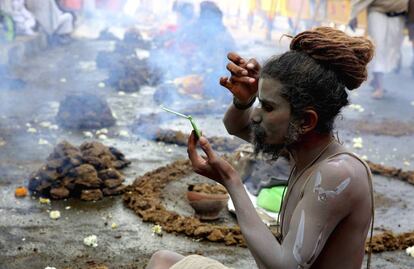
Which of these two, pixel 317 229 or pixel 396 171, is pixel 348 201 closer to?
pixel 317 229

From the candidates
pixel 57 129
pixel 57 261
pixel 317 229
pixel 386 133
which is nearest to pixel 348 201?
pixel 317 229

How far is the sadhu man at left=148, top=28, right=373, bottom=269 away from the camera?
9.08 feet

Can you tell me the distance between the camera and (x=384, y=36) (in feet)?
43.1

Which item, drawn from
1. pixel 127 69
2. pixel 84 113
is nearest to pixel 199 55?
pixel 127 69

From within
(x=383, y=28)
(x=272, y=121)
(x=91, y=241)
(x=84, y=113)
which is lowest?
(x=84, y=113)

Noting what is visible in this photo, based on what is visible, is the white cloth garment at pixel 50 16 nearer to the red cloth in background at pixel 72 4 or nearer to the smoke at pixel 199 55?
the red cloth in background at pixel 72 4

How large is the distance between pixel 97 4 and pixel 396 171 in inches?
777

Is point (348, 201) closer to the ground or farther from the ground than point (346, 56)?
closer to the ground

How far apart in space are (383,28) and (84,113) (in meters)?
6.78

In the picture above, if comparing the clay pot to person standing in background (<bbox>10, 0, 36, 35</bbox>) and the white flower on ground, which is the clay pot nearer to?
the white flower on ground

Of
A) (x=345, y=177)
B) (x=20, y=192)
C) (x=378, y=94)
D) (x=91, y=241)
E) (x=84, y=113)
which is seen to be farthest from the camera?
(x=378, y=94)

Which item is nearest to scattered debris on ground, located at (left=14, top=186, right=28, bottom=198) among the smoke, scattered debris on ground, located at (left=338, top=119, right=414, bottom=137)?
scattered debris on ground, located at (left=338, top=119, right=414, bottom=137)

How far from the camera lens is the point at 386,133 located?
10086mm

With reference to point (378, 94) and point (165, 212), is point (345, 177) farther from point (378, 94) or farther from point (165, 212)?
point (378, 94)
